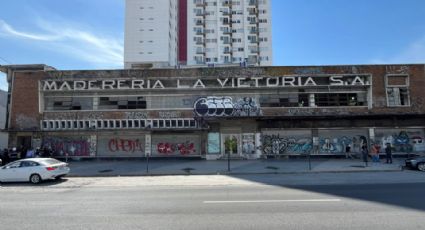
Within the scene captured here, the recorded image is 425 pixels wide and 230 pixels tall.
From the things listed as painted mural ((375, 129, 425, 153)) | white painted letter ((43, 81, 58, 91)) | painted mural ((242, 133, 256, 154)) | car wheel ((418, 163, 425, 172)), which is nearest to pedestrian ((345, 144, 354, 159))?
painted mural ((375, 129, 425, 153))

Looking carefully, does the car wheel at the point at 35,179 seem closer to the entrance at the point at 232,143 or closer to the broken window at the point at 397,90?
the entrance at the point at 232,143

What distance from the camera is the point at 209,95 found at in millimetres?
27641

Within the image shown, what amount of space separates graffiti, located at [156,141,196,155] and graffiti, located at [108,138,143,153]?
5.99 ft

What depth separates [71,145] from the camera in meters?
27.9

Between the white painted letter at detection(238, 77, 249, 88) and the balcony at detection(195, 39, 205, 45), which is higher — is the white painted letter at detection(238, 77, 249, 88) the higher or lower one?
the lower one

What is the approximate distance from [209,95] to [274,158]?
7.98 m

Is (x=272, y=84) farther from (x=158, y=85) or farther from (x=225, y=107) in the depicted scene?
(x=158, y=85)

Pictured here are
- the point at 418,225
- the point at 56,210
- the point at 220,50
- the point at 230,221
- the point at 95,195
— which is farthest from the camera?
the point at 220,50

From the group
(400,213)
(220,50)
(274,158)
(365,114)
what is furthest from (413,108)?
(220,50)

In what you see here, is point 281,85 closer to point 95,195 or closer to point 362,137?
point 362,137

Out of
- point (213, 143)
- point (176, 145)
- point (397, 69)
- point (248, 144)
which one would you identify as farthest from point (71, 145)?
point (397, 69)

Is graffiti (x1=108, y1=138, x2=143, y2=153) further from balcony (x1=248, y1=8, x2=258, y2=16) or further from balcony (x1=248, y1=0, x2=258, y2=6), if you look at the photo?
balcony (x1=248, y1=0, x2=258, y2=6)

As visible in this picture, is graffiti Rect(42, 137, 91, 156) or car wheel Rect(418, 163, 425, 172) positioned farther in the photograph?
graffiti Rect(42, 137, 91, 156)

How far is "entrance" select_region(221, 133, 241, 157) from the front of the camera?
88.9ft
